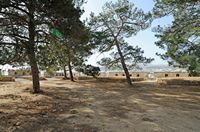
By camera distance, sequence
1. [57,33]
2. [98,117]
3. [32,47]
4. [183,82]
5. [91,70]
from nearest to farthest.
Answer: [98,117] → [32,47] → [57,33] → [183,82] → [91,70]

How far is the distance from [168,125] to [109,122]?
5.67ft

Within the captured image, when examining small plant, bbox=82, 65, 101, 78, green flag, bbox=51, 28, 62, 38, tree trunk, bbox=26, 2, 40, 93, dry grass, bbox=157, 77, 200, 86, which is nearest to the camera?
tree trunk, bbox=26, 2, 40, 93

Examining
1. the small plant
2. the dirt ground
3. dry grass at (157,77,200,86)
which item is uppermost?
the small plant

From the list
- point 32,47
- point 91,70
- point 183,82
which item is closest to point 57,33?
point 32,47

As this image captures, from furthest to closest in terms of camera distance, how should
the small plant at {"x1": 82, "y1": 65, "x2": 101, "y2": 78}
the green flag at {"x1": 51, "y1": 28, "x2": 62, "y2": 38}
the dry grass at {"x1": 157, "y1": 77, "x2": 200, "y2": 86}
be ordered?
1. the small plant at {"x1": 82, "y1": 65, "x2": 101, "y2": 78}
2. the dry grass at {"x1": 157, "y1": 77, "x2": 200, "y2": 86}
3. the green flag at {"x1": 51, "y1": 28, "x2": 62, "y2": 38}

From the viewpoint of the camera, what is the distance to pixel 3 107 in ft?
35.5

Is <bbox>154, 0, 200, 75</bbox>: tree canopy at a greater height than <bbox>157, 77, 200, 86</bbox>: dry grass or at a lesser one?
greater

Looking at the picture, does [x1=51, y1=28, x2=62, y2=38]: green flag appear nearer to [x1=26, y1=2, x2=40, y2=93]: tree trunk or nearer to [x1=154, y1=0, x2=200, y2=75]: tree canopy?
[x1=26, y1=2, x2=40, y2=93]: tree trunk

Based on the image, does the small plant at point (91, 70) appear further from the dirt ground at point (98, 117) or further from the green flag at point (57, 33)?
the dirt ground at point (98, 117)

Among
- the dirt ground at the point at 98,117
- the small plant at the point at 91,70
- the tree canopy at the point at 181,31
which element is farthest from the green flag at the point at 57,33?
the small plant at the point at 91,70

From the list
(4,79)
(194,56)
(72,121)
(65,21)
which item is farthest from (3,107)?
(4,79)

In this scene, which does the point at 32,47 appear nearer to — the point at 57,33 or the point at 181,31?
the point at 57,33

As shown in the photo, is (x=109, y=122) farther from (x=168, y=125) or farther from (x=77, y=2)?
(x=77, y=2)

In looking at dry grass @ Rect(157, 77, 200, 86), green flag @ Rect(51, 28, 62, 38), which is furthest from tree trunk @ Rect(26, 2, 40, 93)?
dry grass @ Rect(157, 77, 200, 86)
